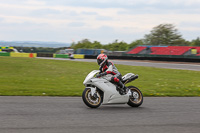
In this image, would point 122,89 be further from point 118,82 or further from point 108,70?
point 108,70

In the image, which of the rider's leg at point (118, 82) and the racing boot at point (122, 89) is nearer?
the rider's leg at point (118, 82)

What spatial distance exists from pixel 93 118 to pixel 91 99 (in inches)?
53.9

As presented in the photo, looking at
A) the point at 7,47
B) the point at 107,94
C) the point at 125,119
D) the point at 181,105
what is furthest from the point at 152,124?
the point at 7,47

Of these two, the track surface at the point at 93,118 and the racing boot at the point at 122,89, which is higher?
the racing boot at the point at 122,89

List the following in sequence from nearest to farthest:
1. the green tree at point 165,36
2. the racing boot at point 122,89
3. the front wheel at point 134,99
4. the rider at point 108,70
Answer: the rider at point 108,70
the racing boot at point 122,89
the front wheel at point 134,99
the green tree at point 165,36

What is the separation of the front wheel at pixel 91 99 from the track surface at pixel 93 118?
0.18m

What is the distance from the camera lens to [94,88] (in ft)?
26.2

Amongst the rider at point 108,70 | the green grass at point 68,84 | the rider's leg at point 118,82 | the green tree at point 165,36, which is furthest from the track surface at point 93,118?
the green tree at point 165,36

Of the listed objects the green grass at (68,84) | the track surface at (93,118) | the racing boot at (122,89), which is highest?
the racing boot at (122,89)

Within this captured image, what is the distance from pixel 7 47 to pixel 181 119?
5972 cm

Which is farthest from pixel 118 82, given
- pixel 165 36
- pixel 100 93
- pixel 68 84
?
pixel 165 36

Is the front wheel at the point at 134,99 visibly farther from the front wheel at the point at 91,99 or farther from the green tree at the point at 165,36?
the green tree at the point at 165,36

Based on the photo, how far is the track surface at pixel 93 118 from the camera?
5.63m

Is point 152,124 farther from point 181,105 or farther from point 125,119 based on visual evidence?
point 181,105
